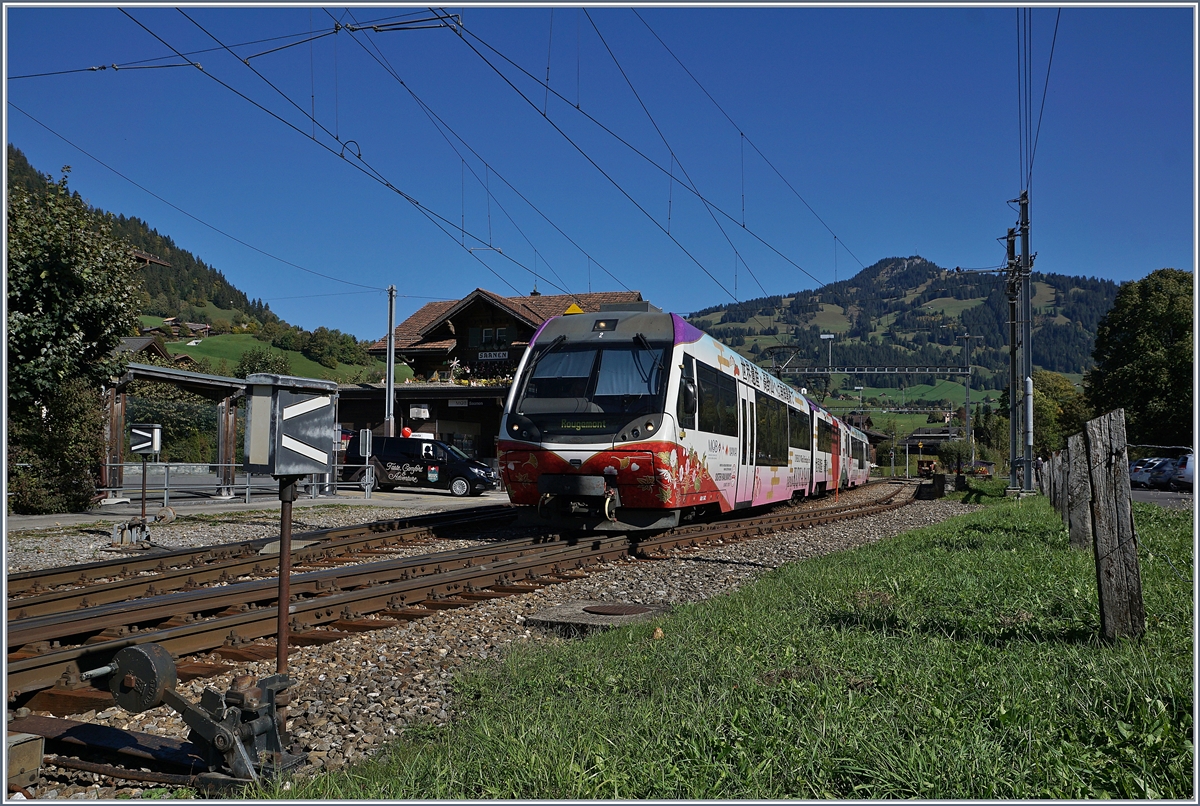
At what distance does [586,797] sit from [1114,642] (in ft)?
12.1

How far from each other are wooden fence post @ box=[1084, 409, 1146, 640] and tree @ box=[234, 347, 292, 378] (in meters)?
74.2

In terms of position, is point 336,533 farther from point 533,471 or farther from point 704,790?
point 704,790

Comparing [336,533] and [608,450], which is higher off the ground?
[608,450]

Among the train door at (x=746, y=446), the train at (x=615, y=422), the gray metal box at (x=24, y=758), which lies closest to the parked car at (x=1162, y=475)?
the train door at (x=746, y=446)

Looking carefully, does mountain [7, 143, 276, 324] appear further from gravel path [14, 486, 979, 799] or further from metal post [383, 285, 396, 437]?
gravel path [14, 486, 979, 799]

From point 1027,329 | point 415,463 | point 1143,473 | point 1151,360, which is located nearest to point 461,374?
point 415,463

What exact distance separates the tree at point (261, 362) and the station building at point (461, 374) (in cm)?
3580

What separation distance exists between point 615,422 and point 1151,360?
5336cm

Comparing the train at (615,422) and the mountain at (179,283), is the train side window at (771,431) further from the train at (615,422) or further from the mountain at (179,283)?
the mountain at (179,283)

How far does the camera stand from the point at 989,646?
531 centimetres

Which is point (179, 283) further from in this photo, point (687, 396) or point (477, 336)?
point (687, 396)

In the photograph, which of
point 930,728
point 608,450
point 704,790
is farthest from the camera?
point 608,450

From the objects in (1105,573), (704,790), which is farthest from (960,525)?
(704,790)

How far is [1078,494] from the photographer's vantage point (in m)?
9.38
